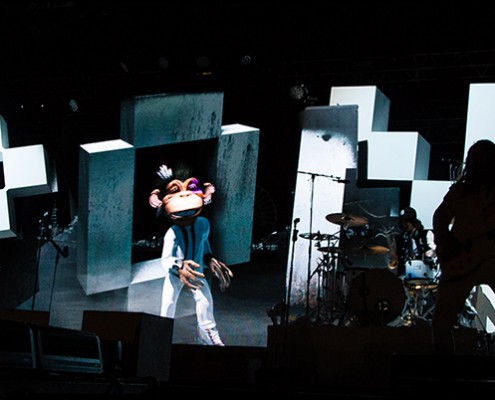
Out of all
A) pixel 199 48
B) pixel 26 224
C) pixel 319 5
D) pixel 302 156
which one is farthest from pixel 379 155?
pixel 26 224

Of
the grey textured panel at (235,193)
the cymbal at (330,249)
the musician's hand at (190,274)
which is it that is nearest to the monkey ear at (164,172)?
the grey textured panel at (235,193)

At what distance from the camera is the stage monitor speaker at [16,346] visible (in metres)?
2.80

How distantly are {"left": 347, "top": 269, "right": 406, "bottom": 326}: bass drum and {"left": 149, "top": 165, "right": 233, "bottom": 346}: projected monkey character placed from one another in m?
2.32

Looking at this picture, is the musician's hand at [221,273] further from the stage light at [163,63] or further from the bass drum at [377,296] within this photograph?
the bass drum at [377,296]

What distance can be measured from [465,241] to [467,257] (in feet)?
0.30

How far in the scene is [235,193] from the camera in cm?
753

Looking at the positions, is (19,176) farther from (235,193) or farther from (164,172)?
(235,193)

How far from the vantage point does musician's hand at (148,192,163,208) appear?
24.7 feet

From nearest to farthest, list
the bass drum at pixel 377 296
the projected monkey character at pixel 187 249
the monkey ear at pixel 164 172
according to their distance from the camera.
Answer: the bass drum at pixel 377 296 → the projected monkey character at pixel 187 249 → the monkey ear at pixel 164 172

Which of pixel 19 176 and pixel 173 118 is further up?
pixel 173 118

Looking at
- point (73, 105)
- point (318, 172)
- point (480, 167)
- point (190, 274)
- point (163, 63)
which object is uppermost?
point (163, 63)

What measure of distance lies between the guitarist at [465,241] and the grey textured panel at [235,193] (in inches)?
157

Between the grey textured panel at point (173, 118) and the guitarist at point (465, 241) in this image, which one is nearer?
the guitarist at point (465, 241)

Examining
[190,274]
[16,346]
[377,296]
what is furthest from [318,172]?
[16,346]
